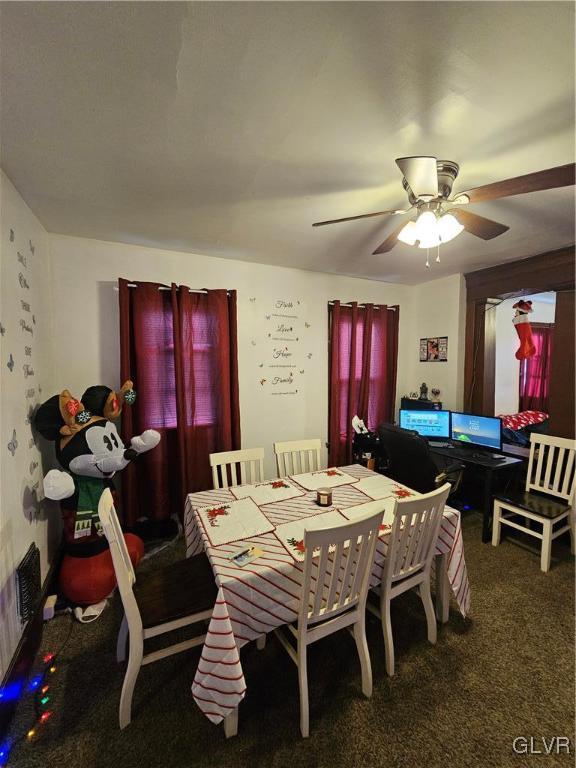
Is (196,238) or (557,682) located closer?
(557,682)

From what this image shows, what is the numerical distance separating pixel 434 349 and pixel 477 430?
107 centimetres

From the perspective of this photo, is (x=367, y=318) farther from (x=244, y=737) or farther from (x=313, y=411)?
(x=244, y=737)

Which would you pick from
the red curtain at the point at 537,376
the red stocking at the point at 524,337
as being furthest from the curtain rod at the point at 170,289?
the red curtain at the point at 537,376

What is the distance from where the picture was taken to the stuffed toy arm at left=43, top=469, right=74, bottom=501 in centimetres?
164

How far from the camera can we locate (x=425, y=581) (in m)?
1.52

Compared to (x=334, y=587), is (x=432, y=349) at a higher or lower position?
higher

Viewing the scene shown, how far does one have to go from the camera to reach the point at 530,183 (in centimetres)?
115

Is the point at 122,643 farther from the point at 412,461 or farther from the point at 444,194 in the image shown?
the point at 444,194

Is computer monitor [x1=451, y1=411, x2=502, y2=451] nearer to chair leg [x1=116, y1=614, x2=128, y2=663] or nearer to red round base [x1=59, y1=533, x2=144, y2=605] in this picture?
chair leg [x1=116, y1=614, x2=128, y2=663]

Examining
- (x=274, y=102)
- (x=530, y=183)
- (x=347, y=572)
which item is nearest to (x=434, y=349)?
(x=530, y=183)

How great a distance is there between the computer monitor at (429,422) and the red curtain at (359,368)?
36 cm

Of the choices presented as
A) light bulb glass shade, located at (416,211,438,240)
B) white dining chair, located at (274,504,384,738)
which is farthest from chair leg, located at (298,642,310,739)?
light bulb glass shade, located at (416,211,438,240)

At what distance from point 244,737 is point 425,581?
0.99 meters

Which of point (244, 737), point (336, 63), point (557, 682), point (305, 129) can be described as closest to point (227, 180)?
point (305, 129)
